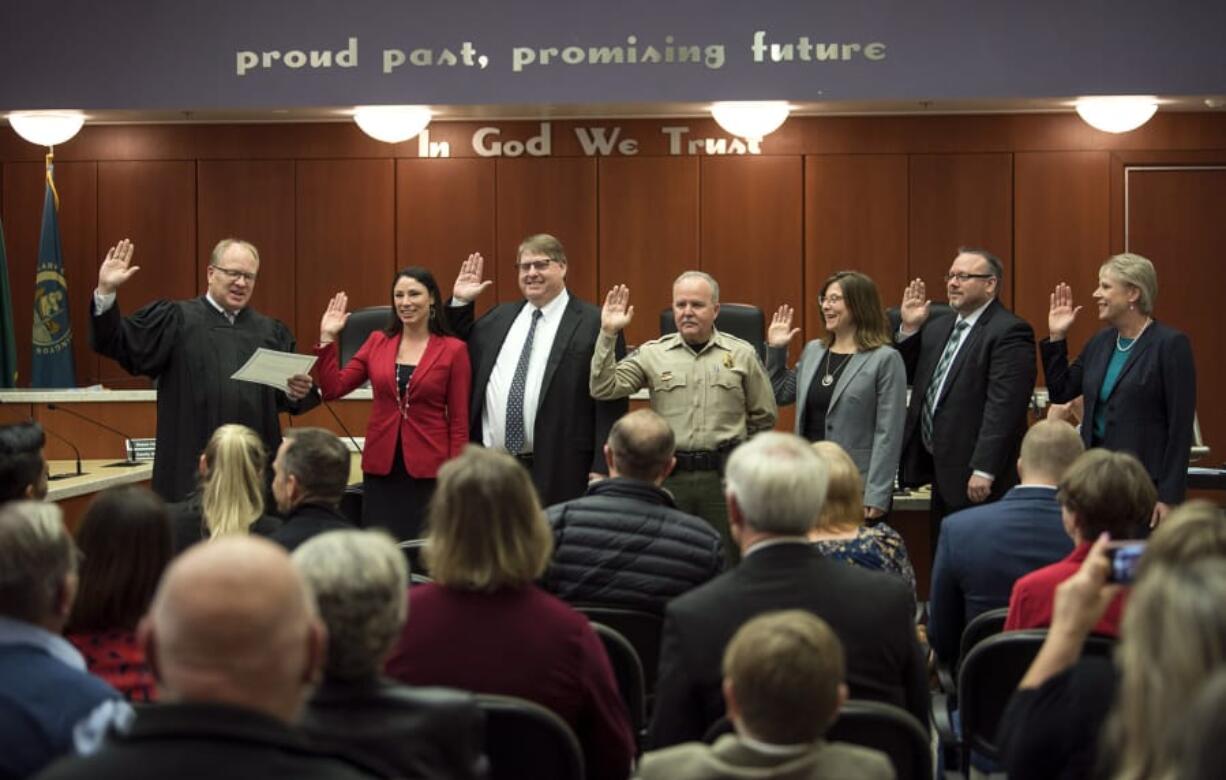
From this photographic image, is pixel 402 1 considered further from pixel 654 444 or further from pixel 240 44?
pixel 654 444

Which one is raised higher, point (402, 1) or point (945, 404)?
point (402, 1)

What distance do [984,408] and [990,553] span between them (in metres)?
2.21

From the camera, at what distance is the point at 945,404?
604cm

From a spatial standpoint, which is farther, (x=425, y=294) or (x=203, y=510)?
(x=425, y=294)

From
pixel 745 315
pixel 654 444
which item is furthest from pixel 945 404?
pixel 654 444

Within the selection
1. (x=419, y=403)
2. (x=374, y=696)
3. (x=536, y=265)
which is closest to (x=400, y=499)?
(x=419, y=403)

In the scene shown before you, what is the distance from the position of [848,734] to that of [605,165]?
8.13m

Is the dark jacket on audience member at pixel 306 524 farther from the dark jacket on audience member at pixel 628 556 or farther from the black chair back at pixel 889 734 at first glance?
the black chair back at pixel 889 734

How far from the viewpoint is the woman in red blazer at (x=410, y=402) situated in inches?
228

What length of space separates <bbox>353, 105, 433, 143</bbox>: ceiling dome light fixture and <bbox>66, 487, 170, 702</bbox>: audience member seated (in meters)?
4.91

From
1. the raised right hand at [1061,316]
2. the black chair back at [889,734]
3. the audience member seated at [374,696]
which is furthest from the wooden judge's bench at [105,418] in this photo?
the audience member seated at [374,696]

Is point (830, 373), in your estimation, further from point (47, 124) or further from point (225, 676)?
point (47, 124)

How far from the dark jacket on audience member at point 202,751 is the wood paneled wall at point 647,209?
28.7 ft

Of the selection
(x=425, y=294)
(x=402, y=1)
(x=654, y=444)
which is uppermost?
(x=402, y=1)
